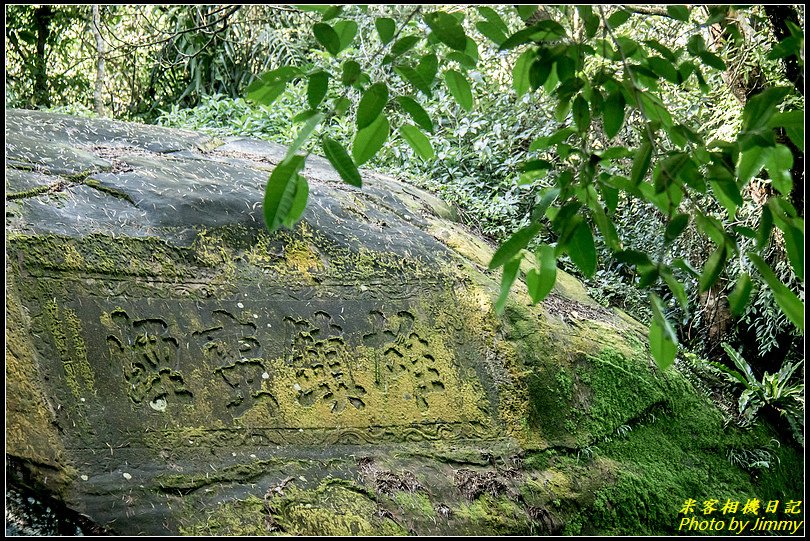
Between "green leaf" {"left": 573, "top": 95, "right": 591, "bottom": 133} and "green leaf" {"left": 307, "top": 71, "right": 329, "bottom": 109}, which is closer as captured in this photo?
"green leaf" {"left": 307, "top": 71, "right": 329, "bottom": 109}

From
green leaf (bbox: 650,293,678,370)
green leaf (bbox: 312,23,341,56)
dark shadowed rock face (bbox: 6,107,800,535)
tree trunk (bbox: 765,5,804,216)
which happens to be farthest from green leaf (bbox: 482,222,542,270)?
dark shadowed rock face (bbox: 6,107,800,535)

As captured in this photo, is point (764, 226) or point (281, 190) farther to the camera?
point (764, 226)

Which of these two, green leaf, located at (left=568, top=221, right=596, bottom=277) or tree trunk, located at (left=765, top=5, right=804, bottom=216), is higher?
tree trunk, located at (left=765, top=5, right=804, bottom=216)

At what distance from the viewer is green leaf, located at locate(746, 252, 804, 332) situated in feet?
3.74

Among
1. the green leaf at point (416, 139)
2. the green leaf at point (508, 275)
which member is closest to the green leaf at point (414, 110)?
the green leaf at point (416, 139)

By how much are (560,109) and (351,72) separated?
0.75 meters

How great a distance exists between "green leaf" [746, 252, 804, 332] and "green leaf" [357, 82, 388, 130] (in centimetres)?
69

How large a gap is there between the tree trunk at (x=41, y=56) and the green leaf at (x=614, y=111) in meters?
7.87

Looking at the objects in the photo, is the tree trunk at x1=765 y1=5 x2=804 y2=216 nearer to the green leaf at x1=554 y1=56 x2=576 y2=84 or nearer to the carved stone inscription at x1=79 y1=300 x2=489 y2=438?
the green leaf at x1=554 y1=56 x2=576 y2=84

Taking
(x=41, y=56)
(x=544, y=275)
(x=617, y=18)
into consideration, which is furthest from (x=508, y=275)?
(x=41, y=56)

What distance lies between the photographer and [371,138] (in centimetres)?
126

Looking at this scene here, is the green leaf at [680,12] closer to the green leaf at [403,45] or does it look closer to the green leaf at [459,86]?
the green leaf at [459,86]

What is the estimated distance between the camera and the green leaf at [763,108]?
1.20m

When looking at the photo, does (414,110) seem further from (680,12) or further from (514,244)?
(680,12)
